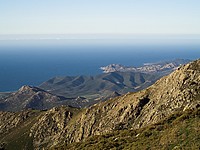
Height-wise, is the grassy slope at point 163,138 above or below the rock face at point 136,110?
above

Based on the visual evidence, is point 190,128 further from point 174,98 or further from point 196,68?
point 196,68

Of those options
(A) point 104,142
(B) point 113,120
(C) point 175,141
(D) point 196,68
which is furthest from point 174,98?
(C) point 175,141

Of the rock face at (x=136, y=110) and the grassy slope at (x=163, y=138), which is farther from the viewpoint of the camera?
the rock face at (x=136, y=110)

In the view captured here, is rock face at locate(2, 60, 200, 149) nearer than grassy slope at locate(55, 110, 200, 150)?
No

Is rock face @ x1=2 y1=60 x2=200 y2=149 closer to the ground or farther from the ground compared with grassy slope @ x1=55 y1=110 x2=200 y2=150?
closer to the ground
